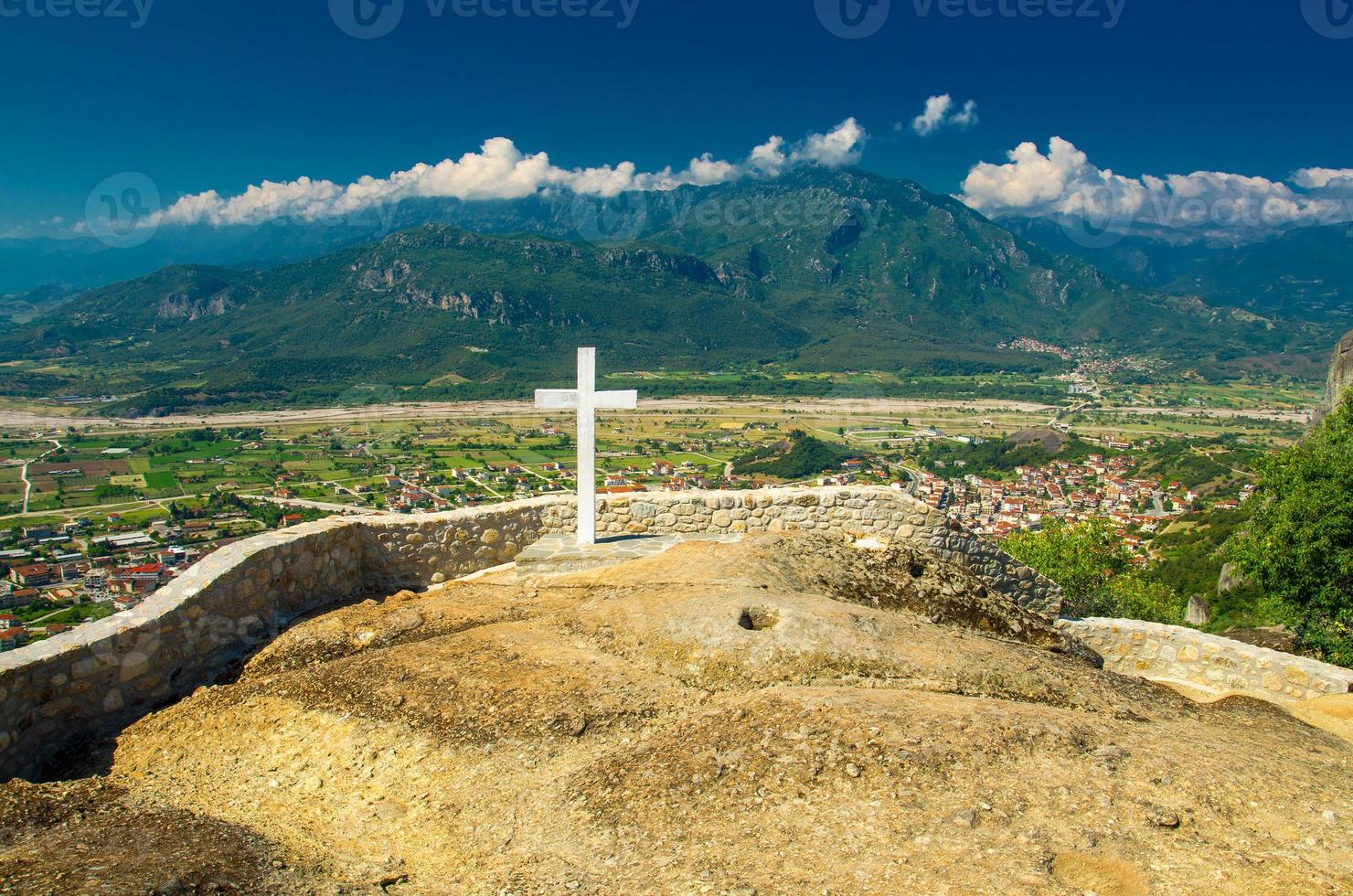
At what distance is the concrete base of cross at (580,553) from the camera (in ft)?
31.9

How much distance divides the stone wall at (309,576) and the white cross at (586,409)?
2.58 ft

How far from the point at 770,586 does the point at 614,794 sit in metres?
3.72

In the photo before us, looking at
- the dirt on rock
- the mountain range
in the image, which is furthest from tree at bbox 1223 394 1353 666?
the mountain range

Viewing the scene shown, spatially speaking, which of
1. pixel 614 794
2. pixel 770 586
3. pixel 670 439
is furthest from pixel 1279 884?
pixel 670 439

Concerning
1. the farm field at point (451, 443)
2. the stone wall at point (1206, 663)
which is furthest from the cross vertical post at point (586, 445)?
the farm field at point (451, 443)

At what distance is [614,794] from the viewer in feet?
16.4

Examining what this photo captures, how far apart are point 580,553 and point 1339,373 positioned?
40.6 meters

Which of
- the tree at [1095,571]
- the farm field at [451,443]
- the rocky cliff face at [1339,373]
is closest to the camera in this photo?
the tree at [1095,571]

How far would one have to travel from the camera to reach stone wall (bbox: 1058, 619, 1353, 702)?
9477 millimetres

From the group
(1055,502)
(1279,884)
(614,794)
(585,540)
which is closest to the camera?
(1279,884)

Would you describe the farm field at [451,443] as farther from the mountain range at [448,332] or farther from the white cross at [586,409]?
the white cross at [586,409]

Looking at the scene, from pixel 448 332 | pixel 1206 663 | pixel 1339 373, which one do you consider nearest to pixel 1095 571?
pixel 1206 663

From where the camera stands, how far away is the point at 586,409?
10.7 meters

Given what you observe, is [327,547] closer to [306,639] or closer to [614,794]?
[306,639]
